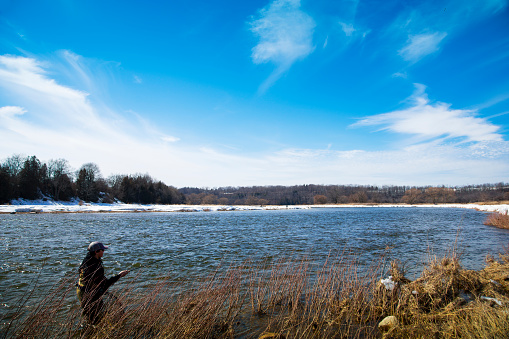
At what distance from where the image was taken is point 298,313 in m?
7.42

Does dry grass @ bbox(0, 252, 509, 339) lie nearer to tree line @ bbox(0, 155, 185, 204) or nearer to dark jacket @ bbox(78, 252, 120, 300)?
dark jacket @ bbox(78, 252, 120, 300)

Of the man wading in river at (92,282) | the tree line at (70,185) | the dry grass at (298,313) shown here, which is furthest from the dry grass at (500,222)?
the tree line at (70,185)

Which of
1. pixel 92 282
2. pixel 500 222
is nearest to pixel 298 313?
pixel 92 282

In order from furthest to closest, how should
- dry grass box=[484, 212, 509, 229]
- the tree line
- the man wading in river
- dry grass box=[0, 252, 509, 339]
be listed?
the tree line < dry grass box=[484, 212, 509, 229] < the man wading in river < dry grass box=[0, 252, 509, 339]

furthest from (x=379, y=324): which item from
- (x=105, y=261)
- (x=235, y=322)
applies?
(x=105, y=261)

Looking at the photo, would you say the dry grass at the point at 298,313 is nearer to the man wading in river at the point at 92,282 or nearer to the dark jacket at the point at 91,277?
the man wading in river at the point at 92,282

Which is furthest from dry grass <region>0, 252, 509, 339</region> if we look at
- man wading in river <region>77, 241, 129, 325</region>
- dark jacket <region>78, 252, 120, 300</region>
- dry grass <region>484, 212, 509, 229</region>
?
dry grass <region>484, 212, 509, 229</region>

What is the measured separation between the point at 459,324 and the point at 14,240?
2775 centimetres

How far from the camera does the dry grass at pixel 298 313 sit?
5316mm

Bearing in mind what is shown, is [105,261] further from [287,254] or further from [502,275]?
[502,275]

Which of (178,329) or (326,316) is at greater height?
(178,329)

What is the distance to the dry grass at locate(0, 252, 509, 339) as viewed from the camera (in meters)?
5.32

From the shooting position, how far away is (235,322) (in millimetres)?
7078

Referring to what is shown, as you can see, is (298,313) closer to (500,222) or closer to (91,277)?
(91,277)
